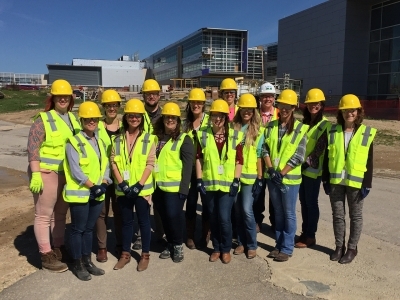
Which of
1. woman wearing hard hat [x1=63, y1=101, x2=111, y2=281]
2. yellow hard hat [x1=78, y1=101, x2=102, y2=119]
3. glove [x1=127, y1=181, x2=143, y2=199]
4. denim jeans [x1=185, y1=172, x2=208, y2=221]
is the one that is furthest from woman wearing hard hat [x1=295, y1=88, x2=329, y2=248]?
yellow hard hat [x1=78, y1=101, x2=102, y2=119]

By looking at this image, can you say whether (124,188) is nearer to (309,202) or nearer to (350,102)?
(309,202)

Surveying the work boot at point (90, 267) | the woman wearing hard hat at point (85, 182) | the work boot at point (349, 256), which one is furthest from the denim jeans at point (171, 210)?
the work boot at point (349, 256)

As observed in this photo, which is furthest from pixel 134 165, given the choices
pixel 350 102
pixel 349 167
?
pixel 350 102

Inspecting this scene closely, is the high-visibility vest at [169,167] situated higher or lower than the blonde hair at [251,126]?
lower

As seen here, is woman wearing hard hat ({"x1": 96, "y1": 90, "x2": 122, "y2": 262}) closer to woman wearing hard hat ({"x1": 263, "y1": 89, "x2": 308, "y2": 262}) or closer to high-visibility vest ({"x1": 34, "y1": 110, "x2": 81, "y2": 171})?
high-visibility vest ({"x1": 34, "y1": 110, "x2": 81, "y2": 171})

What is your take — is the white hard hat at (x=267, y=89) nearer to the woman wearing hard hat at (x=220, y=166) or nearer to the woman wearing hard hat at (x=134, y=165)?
the woman wearing hard hat at (x=220, y=166)

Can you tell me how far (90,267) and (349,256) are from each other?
10.1ft

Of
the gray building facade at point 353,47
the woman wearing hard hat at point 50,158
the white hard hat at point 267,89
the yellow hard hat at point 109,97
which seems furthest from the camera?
the gray building facade at point 353,47

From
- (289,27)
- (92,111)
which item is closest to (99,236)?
(92,111)

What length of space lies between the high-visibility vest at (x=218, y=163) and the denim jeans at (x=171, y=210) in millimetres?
419

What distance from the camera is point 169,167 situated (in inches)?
168

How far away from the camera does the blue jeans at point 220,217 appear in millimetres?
4340

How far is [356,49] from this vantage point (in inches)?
1351

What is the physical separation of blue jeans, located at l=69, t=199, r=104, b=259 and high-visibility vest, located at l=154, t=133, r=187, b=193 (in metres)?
0.72
